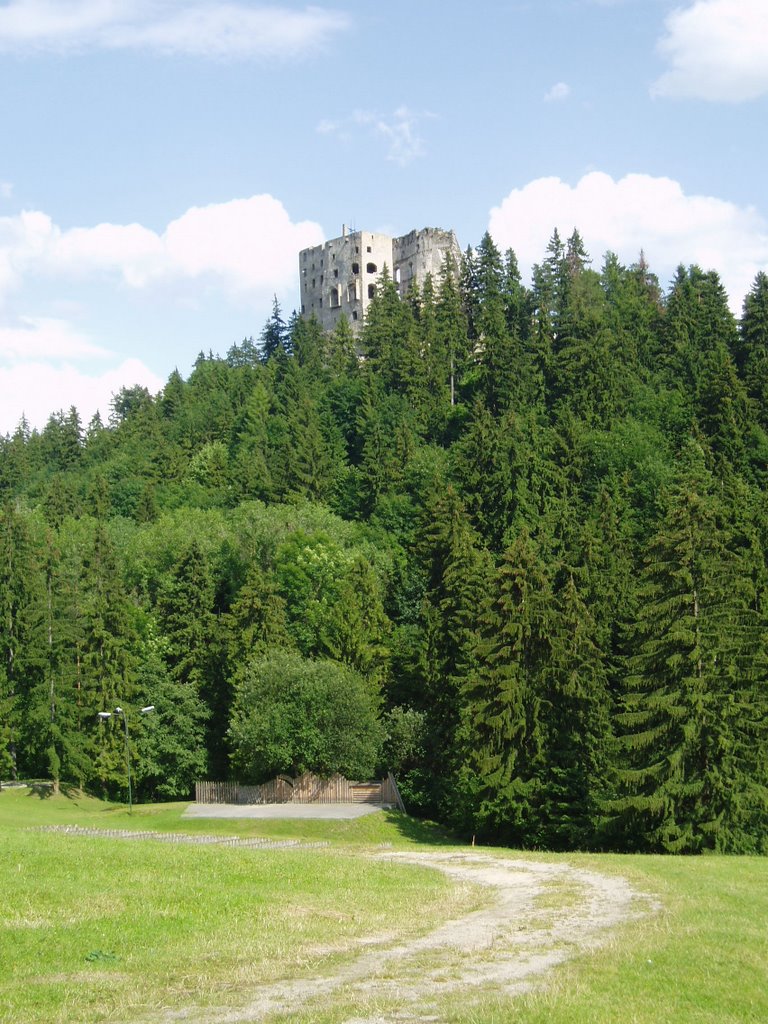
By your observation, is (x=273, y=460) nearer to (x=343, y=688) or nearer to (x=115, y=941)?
(x=343, y=688)

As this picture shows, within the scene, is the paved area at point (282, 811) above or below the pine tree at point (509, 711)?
below

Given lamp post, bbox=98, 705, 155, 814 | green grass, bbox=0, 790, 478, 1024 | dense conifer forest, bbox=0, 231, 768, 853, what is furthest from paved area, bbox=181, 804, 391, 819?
green grass, bbox=0, 790, 478, 1024

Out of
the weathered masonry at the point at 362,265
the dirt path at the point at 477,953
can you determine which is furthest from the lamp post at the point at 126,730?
the weathered masonry at the point at 362,265

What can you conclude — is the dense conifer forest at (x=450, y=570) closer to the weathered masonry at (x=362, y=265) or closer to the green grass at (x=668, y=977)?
the weathered masonry at (x=362, y=265)

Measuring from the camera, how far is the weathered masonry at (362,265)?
136750 mm

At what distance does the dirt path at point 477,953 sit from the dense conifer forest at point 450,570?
15802mm

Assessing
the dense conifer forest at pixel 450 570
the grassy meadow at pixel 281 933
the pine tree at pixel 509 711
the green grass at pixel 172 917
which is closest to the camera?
the grassy meadow at pixel 281 933

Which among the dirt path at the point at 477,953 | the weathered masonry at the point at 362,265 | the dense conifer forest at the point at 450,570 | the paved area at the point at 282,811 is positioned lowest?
the paved area at the point at 282,811

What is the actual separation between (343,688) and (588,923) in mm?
38062

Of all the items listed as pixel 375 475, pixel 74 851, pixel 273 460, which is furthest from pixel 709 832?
pixel 273 460

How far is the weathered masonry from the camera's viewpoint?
449 feet

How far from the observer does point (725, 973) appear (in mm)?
15406

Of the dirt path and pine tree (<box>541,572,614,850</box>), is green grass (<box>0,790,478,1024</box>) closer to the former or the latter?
the dirt path

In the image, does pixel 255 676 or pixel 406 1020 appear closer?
pixel 406 1020
